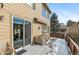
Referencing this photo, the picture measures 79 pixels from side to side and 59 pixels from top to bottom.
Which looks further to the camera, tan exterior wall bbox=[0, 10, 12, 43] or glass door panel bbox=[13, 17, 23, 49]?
glass door panel bbox=[13, 17, 23, 49]

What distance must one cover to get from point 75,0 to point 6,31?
2.62m

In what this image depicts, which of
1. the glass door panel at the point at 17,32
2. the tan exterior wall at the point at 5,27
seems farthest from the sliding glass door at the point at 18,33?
the tan exterior wall at the point at 5,27

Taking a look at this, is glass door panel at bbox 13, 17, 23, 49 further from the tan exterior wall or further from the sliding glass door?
the tan exterior wall

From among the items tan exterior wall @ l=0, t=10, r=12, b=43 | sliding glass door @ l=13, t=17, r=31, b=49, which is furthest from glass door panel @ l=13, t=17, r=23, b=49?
tan exterior wall @ l=0, t=10, r=12, b=43

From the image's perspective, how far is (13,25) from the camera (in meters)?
5.27

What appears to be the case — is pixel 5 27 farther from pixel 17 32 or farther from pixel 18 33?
pixel 18 33

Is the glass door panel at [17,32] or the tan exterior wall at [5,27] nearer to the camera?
the tan exterior wall at [5,27]

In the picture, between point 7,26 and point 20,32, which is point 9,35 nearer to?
point 7,26

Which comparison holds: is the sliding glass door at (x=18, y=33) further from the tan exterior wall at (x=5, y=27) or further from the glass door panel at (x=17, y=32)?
the tan exterior wall at (x=5, y=27)

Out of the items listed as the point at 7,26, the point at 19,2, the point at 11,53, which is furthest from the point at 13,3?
the point at 11,53

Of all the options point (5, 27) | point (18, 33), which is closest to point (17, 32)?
point (18, 33)

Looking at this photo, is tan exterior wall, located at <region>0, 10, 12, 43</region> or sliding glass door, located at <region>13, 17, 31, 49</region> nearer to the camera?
tan exterior wall, located at <region>0, 10, 12, 43</region>

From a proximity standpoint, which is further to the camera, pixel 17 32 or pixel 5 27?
pixel 17 32
